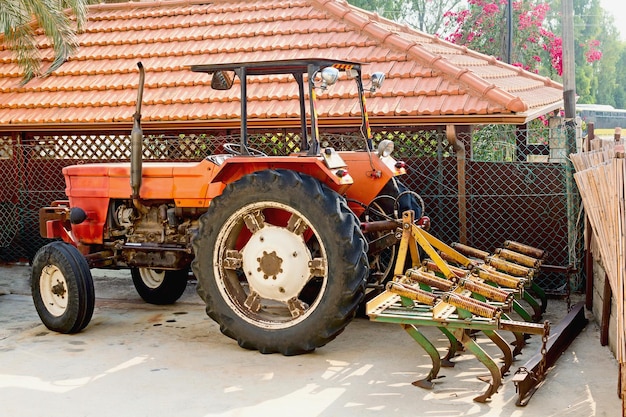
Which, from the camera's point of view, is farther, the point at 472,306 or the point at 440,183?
the point at 440,183

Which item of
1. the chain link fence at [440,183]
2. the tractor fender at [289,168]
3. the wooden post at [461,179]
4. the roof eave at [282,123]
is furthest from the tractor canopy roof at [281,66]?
the chain link fence at [440,183]

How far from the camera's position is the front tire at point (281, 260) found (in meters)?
6.27

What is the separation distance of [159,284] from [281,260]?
7.72ft

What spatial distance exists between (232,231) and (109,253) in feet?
5.56

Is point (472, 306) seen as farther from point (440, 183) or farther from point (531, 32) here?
point (531, 32)

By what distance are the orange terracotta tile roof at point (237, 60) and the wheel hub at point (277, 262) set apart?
2695 mm

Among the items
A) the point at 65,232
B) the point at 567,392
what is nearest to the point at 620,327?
the point at 567,392

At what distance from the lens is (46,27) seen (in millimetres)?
11195

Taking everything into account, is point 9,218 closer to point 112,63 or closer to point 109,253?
point 112,63

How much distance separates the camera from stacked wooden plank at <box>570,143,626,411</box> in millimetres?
4922

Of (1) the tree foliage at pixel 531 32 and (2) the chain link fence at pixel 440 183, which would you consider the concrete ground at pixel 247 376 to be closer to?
(2) the chain link fence at pixel 440 183

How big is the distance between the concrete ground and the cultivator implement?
14 cm

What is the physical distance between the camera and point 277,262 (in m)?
6.61

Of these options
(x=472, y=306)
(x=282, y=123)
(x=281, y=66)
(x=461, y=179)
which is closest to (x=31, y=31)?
(x=282, y=123)
